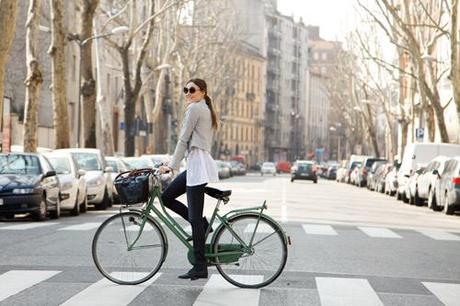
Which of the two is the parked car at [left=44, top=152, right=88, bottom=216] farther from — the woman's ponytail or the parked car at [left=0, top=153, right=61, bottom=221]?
the woman's ponytail

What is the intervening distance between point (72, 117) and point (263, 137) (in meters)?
104

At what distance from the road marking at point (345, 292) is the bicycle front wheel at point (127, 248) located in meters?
1.58

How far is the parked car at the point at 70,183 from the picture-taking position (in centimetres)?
2470

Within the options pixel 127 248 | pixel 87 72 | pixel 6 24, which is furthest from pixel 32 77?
pixel 127 248

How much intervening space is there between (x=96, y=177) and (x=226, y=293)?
1847cm

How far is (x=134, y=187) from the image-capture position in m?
10.7

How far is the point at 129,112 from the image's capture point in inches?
2016

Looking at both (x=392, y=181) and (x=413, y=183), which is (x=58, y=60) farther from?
(x=392, y=181)

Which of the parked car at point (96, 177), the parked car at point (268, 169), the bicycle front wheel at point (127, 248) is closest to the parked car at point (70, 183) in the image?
the parked car at point (96, 177)

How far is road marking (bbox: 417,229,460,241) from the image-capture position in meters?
19.5

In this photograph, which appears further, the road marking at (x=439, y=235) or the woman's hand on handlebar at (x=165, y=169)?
the road marking at (x=439, y=235)

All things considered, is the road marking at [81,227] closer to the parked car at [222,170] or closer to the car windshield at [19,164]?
the car windshield at [19,164]

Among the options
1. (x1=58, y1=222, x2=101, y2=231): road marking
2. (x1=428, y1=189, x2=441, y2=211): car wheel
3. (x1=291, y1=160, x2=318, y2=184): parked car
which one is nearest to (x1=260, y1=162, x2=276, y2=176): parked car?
(x1=291, y1=160, x2=318, y2=184): parked car

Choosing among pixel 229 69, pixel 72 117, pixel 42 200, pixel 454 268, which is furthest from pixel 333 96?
pixel 454 268
